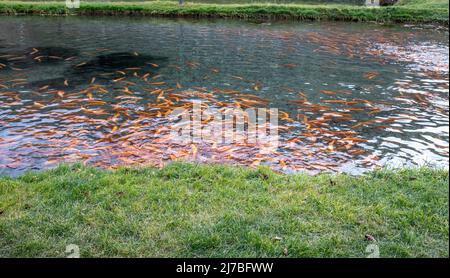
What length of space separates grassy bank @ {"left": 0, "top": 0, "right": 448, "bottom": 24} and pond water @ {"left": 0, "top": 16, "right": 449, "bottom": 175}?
4.38 meters

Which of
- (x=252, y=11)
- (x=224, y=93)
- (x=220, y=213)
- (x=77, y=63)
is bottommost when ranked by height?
(x=220, y=213)

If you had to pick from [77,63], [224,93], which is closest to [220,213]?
[224,93]

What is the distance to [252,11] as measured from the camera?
78.0 feet

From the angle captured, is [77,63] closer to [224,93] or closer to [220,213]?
[224,93]

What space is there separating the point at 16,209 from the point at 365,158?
196 inches

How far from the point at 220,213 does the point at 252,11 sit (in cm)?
2106

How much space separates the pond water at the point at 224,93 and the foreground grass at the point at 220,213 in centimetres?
82

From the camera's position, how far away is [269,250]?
388 centimetres

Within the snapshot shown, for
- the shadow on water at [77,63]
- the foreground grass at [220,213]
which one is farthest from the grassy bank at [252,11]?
the foreground grass at [220,213]

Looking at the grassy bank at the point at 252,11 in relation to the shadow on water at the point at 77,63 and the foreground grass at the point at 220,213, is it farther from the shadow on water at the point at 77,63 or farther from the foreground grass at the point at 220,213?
the foreground grass at the point at 220,213

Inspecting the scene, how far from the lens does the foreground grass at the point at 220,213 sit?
394cm

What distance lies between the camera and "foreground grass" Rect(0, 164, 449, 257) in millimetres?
3938
